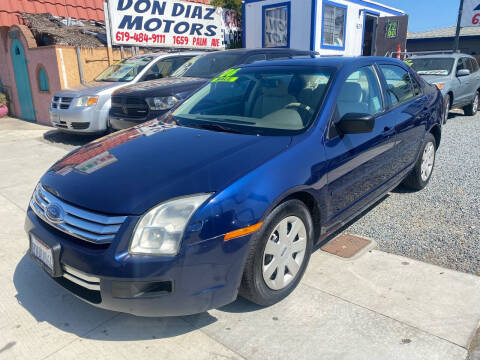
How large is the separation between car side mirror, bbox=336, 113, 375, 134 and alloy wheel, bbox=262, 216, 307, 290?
2.71 ft

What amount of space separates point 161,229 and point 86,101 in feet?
21.2

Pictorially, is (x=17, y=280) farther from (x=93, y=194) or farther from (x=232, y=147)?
(x=232, y=147)

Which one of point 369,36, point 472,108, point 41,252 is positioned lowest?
point 472,108

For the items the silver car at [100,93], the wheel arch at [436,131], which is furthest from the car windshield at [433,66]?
the silver car at [100,93]

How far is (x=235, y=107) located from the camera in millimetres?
3436

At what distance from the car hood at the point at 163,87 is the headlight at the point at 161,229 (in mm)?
4845

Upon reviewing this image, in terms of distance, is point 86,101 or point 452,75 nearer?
point 86,101

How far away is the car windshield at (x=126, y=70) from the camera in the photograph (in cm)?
838

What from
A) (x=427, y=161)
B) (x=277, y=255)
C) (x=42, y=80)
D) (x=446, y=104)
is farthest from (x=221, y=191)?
(x=42, y=80)

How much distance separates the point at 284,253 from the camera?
2.65 metres

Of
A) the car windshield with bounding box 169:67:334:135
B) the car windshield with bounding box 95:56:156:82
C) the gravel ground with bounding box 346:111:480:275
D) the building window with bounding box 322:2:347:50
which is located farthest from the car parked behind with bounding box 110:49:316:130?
the building window with bounding box 322:2:347:50

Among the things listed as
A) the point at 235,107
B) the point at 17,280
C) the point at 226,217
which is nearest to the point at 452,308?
the point at 226,217

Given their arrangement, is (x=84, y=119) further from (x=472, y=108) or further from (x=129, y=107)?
(x=472, y=108)

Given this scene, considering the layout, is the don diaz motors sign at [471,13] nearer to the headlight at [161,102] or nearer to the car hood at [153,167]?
the headlight at [161,102]
